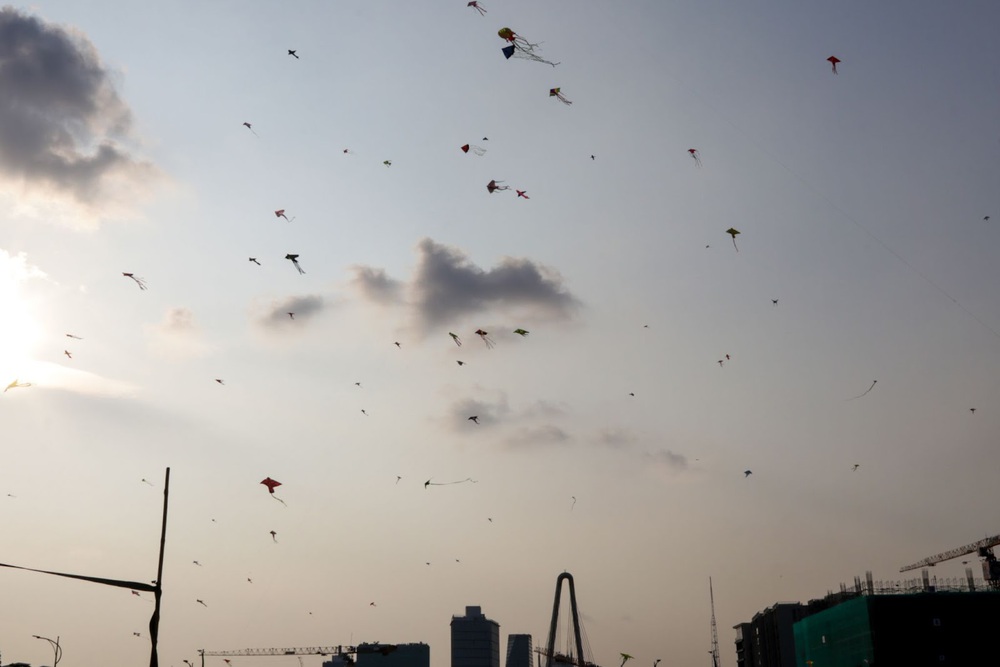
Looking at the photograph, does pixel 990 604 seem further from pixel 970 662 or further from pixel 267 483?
pixel 267 483

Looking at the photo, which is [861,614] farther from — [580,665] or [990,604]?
[580,665]

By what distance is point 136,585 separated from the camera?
20.5 m

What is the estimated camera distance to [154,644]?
23.2m

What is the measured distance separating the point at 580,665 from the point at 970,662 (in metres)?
69.1

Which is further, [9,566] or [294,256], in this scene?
[294,256]

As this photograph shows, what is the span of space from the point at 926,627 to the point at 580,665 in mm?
62938

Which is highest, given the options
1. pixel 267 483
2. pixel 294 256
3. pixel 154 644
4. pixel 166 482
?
pixel 294 256

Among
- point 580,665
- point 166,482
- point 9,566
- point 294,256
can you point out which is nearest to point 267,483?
point 294,256

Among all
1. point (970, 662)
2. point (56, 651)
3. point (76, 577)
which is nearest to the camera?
point (76, 577)

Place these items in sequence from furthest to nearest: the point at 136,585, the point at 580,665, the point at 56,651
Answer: the point at 580,665 → the point at 56,651 → the point at 136,585

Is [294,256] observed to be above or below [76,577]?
above

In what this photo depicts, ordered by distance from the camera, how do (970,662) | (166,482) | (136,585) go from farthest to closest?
(970,662) < (166,482) < (136,585)

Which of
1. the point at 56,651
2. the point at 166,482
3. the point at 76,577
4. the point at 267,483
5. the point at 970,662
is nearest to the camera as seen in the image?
the point at 76,577

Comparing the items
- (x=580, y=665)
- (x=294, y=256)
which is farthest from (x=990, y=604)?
(x=294, y=256)
